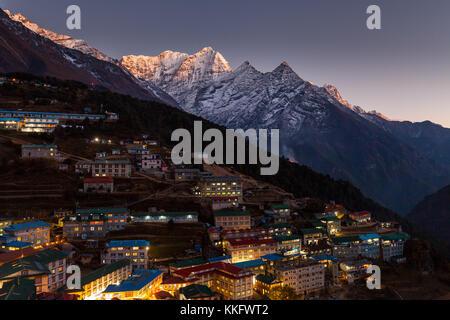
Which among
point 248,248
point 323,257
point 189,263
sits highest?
point 248,248

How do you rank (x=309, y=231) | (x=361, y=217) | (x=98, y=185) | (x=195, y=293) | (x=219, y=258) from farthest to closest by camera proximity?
(x=361, y=217), (x=98, y=185), (x=309, y=231), (x=219, y=258), (x=195, y=293)

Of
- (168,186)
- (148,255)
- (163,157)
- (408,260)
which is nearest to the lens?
(148,255)

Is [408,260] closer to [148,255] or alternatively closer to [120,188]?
[148,255]

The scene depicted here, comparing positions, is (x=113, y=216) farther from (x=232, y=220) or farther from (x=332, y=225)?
(x=332, y=225)

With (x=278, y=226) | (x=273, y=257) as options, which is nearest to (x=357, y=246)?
(x=278, y=226)

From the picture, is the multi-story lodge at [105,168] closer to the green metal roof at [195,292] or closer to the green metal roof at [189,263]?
the green metal roof at [189,263]

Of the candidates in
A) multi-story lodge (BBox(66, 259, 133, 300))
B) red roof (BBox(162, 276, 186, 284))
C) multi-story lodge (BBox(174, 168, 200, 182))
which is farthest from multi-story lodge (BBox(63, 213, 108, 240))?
multi-story lodge (BBox(174, 168, 200, 182))

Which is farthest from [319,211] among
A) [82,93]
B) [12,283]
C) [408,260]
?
[82,93]
